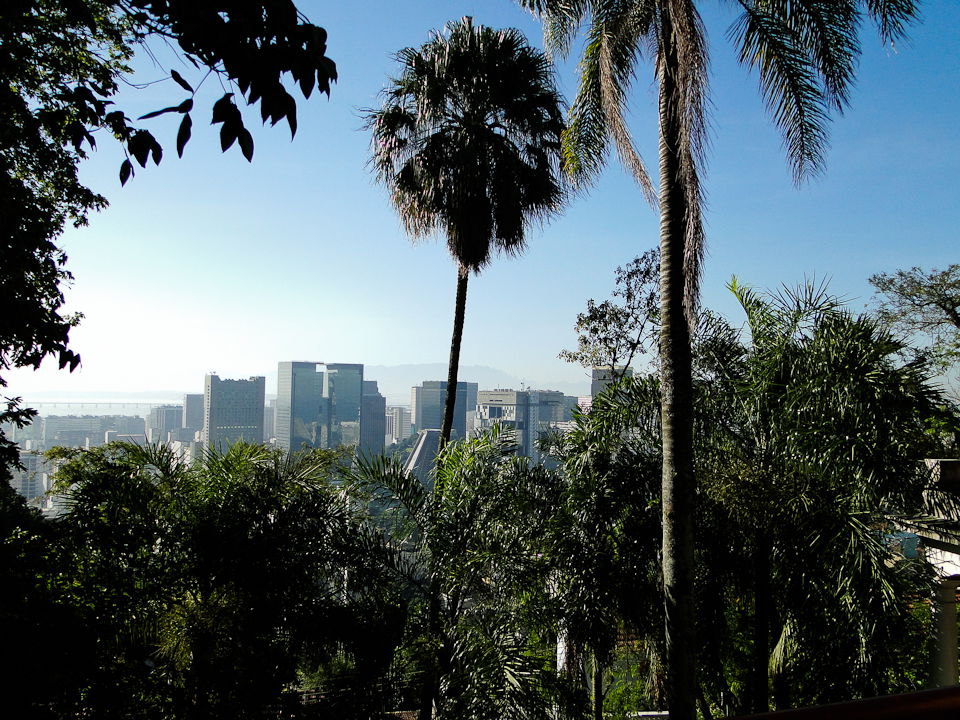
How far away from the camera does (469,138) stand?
8117mm

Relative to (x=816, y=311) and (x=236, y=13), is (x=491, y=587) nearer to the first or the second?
(x=816, y=311)

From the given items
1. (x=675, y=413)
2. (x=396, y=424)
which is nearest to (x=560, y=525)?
(x=675, y=413)

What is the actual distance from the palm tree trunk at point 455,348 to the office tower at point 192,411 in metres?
22.7

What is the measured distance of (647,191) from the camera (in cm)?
622

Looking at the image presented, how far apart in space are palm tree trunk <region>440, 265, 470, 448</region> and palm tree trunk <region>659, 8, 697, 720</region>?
3047 mm

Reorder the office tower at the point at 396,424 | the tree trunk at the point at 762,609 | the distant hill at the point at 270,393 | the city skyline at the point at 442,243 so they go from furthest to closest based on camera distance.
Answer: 1. the office tower at the point at 396,424
2. the distant hill at the point at 270,393
3. the tree trunk at the point at 762,609
4. the city skyline at the point at 442,243

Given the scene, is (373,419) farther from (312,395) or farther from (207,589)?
(207,589)

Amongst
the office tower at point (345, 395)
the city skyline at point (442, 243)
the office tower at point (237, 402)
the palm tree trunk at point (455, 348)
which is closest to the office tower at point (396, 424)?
the office tower at point (345, 395)

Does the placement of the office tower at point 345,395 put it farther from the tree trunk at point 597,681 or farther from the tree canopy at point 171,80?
the tree canopy at point 171,80

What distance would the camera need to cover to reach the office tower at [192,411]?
28944 millimetres

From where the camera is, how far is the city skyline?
18.9ft

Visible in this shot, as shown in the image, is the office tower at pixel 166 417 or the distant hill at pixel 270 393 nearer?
the distant hill at pixel 270 393

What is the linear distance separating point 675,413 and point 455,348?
373cm

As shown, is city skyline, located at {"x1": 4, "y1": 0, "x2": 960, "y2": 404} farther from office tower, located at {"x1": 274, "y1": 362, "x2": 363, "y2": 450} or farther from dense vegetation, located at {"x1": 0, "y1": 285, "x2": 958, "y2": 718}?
office tower, located at {"x1": 274, "y1": 362, "x2": 363, "y2": 450}
